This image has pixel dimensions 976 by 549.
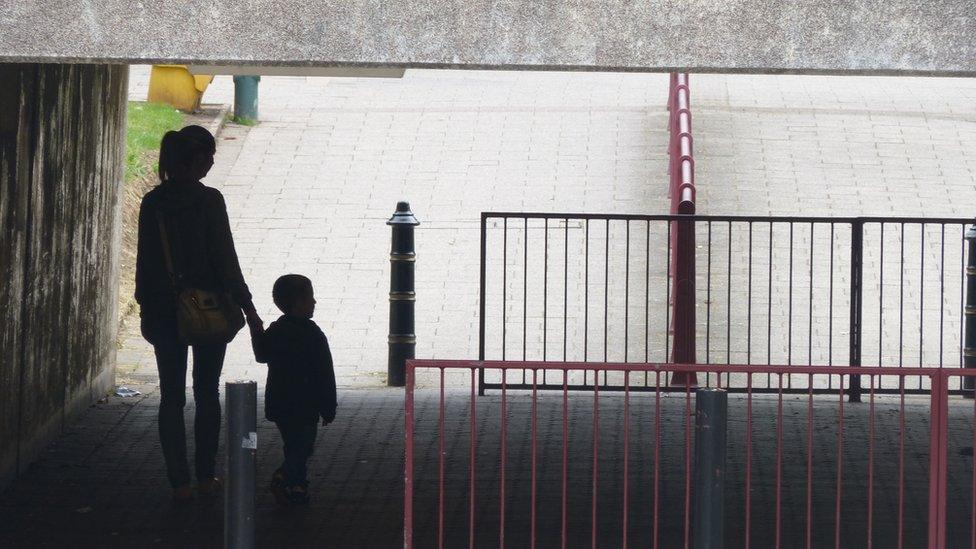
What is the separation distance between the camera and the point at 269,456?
8266 millimetres

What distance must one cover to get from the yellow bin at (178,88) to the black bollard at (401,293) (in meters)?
8.15

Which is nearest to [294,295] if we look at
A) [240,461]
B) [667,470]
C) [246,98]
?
[240,461]

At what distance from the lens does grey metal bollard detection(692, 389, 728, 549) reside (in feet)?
16.8

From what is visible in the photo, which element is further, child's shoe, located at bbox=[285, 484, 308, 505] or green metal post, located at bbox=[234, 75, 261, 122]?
green metal post, located at bbox=[234, 75, 261, 122]

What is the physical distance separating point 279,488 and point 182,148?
1.54 metres

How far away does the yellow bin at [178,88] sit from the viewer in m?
17.6

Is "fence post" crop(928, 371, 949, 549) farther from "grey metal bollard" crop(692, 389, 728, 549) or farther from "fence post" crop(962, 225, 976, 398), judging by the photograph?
"fence post" crop(962, 225, 976, 398)

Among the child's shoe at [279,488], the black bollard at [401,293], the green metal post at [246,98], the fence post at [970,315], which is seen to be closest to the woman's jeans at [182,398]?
the child's shoe at [279,488]

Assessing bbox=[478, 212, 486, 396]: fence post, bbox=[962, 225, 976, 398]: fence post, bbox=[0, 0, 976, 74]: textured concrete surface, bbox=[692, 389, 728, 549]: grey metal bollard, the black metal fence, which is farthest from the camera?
the black metal fence

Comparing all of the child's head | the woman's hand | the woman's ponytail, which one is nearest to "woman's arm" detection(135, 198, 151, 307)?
the woman's ponytail

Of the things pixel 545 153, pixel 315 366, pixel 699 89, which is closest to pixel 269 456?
pixel 315 366

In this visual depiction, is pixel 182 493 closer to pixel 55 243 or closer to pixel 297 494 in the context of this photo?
pixel 297 494

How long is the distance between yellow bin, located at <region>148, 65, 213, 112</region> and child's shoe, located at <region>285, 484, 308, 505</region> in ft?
36.5

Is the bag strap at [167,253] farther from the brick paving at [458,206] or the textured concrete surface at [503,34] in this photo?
the textured concrete surface at [503,34]
